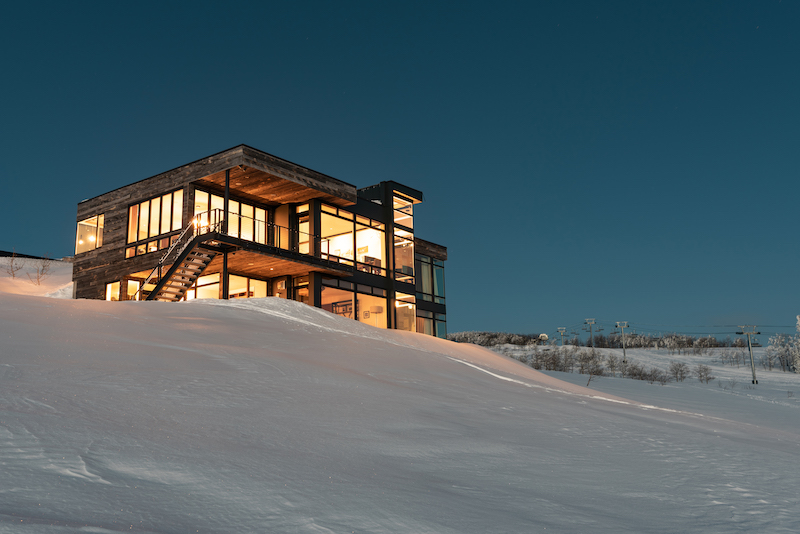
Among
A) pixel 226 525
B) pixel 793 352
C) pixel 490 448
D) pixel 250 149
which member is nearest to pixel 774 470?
pixel 490 448

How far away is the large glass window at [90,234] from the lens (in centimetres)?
2584

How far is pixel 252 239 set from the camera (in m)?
25.3

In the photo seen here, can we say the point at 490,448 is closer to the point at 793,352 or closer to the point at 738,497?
the point at 738,497

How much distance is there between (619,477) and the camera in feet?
14.3

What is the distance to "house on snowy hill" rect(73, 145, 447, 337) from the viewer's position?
72.5ft

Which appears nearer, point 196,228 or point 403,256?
point 196,228

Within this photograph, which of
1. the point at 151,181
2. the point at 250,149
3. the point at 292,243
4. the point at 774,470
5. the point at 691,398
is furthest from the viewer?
the point at 292,243

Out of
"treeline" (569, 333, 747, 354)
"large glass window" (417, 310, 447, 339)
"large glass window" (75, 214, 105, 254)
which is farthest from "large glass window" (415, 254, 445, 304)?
"treeline" (569, 333, 747, 354)

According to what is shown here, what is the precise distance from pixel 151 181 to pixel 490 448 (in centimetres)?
2251

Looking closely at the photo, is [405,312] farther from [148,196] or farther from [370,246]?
[148,196]

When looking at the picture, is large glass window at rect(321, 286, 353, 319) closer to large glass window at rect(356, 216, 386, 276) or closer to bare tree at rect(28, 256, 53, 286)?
large glass window at rect(356, 216, 386, 276)

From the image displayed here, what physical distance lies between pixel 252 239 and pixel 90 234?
23.2 feet

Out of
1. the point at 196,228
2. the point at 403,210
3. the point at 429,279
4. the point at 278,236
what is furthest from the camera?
the point at 429,279

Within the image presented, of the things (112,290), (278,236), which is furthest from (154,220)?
(278,236)
